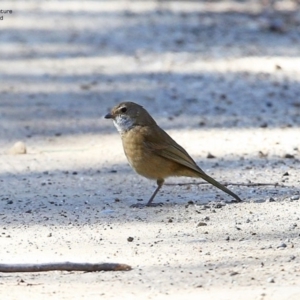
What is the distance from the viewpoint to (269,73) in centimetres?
1378

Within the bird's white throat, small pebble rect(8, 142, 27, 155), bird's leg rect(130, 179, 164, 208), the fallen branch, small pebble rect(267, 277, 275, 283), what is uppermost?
the bird's white throat

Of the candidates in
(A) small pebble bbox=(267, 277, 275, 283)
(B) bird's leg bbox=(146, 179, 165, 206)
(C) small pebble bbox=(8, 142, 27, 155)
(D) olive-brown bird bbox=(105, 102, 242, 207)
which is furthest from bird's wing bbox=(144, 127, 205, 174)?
(C) small pebble bbox=(8, 142, 27, 155)

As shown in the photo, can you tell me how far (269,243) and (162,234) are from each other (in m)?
0.80

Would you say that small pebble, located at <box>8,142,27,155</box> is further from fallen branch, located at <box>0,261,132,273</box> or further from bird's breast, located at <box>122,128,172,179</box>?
fallen branch, located at <box>0,261,132,273</box>

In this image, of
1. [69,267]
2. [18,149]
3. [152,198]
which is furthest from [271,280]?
[18,149]

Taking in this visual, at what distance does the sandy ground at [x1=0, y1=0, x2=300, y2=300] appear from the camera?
6.31 m

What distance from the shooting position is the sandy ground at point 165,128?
248 inches

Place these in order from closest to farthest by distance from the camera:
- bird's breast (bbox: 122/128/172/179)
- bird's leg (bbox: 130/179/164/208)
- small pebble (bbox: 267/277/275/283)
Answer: small pebble (bbox: 267/277/275/283) → bird's leg (bbox: 130/179/164/208) → bird's breast (bbox: 122/128/172/179)

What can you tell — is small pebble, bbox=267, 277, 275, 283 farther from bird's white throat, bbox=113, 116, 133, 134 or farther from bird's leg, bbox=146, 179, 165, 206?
bird's white throat, bbox=113, 116, 133, 134

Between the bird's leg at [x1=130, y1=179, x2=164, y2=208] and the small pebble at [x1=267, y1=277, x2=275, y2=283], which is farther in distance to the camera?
the bird's leg at [x1=130, y1=179, x2=164, y2=208]

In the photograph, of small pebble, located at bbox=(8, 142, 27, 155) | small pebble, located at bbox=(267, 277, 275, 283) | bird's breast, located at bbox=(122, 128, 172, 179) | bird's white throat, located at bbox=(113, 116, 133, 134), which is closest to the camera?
small pebble, located at bbox=(267, 277, 275, 283)

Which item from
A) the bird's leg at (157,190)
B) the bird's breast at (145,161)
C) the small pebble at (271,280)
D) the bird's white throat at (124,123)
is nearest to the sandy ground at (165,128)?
the small pebble at (271,280)

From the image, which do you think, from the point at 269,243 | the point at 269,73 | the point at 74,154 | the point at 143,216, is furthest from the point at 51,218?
the point at 269,73

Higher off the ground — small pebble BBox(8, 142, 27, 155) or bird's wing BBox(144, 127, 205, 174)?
bird's wing BBox(144, 127, 205, 174)
